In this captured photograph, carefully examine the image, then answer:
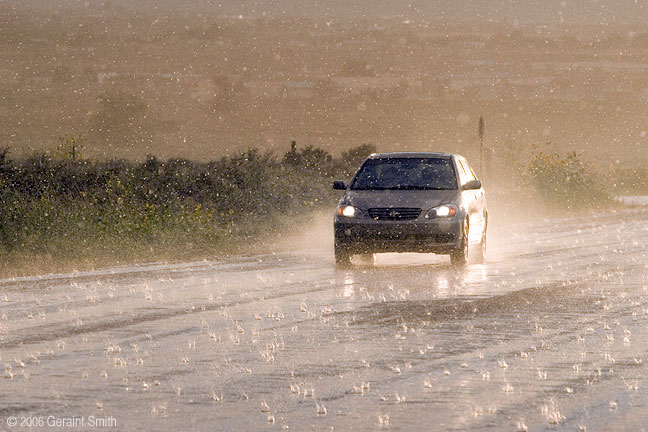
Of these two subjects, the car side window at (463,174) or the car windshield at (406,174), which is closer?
the car windshield at (406,174)

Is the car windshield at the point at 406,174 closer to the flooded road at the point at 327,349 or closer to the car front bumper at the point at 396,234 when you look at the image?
the car front bumper at the point at 396,234

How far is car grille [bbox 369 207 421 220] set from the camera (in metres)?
20.1

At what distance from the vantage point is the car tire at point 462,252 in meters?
20.3

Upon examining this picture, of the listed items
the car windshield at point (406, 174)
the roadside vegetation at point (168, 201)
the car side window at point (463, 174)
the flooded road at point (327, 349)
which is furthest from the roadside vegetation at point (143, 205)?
the car side window at point (463, 174)

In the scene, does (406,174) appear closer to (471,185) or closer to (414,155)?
(414,155)

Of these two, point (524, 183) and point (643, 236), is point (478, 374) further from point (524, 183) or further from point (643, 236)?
point (524, 183)

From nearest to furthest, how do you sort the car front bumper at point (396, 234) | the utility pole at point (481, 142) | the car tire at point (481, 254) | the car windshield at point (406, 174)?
1. the car front bumper at point (396, 234)
2. the car windshield at point (406, 174)
3. the car tire at point (481, 254)
4. the utility pole at point (481, 142)

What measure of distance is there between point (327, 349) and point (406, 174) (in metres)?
10.5

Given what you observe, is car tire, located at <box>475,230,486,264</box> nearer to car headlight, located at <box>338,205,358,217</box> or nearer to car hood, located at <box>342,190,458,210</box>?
car hood, located at <box>342,190,458,210</box>

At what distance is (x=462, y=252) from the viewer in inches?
803

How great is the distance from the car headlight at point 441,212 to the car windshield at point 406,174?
2.45 feet

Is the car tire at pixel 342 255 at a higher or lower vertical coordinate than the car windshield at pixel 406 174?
lower

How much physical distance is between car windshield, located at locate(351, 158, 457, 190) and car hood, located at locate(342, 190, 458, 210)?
0.29 metres

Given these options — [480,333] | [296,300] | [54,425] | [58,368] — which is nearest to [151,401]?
[54,425]
